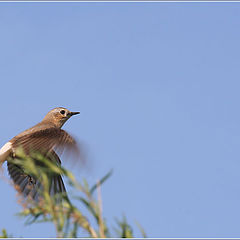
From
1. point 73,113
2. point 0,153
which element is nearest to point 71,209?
point 0,153

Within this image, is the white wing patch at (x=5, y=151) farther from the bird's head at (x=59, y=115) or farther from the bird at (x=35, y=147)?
the bird's head at (x=59, y=115)

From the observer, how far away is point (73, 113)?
1223cm

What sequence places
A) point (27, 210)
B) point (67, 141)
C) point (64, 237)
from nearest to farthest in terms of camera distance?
point (64, 237) → point (27, 210) → point (67, 141)

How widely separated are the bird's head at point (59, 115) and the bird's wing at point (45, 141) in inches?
111

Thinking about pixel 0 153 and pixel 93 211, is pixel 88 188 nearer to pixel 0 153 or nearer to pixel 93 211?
pixel 93 211

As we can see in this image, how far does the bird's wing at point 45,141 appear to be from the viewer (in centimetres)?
711

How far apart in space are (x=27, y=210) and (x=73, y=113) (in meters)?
10.6

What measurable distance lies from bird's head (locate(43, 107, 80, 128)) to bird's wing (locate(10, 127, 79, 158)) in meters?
2.82

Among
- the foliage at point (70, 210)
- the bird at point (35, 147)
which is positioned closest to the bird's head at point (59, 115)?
the bird at point (35, 147)

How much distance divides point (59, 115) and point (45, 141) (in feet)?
14.1

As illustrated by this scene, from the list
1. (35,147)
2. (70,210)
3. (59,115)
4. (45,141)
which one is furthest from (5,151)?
(70,210)

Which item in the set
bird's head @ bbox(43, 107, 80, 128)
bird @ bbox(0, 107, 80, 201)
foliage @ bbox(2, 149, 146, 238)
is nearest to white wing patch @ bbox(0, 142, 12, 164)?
bird @ bbox(0, 107, 80, 201)

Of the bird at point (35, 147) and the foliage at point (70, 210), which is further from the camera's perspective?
the bird at point (35, 147)

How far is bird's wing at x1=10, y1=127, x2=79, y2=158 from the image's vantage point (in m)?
7.11
